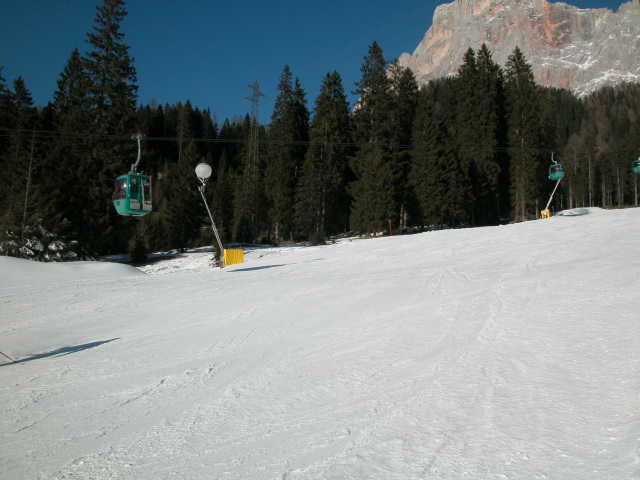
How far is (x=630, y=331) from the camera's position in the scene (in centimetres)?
553

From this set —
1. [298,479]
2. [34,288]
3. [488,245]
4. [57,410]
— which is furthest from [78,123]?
[298,479]

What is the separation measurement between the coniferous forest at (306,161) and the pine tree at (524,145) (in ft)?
0.44

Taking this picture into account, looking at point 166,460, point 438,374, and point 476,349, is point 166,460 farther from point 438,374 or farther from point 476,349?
point 476,349

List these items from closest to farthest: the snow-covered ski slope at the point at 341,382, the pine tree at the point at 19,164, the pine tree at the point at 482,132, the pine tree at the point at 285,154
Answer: the snow-covered ski slope at the point at 341,382 < the pine tree at the point at 19,164 < the pine tree at the point at 482,132 < the pine tree at the point at 285,154

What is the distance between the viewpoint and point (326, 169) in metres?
42.6

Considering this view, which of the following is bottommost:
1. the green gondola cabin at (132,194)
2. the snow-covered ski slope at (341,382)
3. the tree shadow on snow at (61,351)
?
the tree shadow on snow at (61,351)

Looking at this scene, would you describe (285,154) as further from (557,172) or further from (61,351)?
(61,351)

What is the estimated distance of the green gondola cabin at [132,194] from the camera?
15.2 metres

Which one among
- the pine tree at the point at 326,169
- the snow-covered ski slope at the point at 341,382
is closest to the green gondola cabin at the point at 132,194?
the snow-covered ski slope at the point at 341,382

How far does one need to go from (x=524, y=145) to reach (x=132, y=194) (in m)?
38.4

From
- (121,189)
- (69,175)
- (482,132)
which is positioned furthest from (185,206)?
(482,132)

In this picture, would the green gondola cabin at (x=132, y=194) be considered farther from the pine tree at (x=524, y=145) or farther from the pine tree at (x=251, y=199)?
the pine tree at (x=524, y=145)

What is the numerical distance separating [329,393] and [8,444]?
9.43 ft

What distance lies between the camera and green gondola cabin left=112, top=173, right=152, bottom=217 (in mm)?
15234
